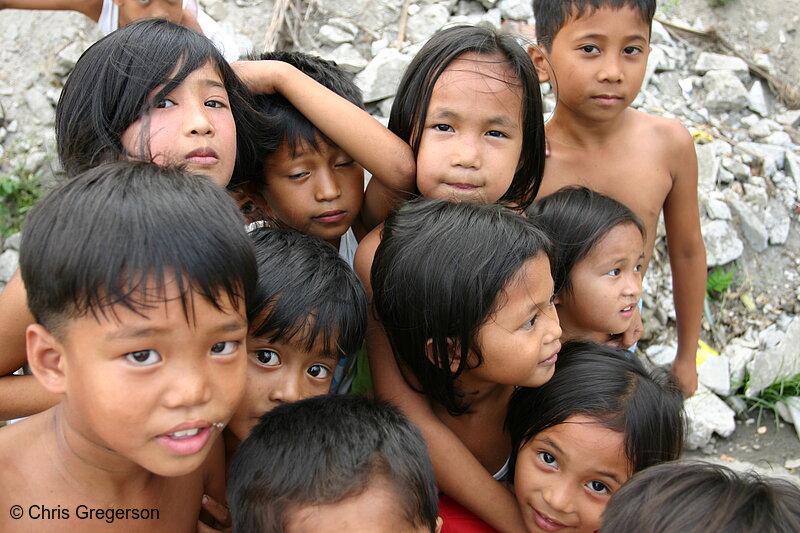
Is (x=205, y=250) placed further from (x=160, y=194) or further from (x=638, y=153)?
(x=638, y=153)

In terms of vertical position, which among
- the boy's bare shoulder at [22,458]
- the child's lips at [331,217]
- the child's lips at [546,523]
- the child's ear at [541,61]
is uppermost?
the child's ear at [541,61]

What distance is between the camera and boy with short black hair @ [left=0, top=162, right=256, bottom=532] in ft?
3.99

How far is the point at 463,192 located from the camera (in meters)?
2.11

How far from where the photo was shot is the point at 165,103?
1.84 m

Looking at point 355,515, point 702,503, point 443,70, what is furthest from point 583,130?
point 355,515

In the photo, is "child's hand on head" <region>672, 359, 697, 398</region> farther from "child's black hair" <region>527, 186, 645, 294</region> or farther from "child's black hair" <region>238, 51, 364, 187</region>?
"child's black hair" <region>238, 51, 364, 187</region>

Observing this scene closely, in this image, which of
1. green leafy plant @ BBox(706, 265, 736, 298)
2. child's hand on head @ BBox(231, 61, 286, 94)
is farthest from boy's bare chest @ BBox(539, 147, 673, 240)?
green leafy plant @ BBox(706, 265, 736, 298)

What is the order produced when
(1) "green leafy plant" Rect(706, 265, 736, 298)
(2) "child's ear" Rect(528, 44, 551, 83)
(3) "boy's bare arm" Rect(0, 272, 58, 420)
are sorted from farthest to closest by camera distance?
(1) "green leafy plant" Rect(706, 265, 736, 298)
(2) "child's ear" Rect(528, 44, 551, 83)
(3) "boy's bare arm" Rect(0, 272, 58, 420)

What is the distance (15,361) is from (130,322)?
76 cm

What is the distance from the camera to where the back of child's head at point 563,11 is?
Result: 253 centimetres

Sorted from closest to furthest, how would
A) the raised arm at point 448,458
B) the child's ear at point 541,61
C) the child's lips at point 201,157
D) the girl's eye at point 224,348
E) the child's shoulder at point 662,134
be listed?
1. the girl's eye at point 224,348
2. the child's lips at point 201,157
3. the raised arm at point 448,458
4. the child's ear at point 541,61
5. the child's shoulder at point 662,134

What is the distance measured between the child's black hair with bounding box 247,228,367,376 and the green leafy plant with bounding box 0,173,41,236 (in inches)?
101

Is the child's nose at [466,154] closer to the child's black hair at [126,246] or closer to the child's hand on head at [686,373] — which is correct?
the child's black hair at [126,246]

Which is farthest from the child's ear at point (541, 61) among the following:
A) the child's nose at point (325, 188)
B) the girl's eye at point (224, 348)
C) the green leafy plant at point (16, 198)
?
the green leafy plant at point (16, 198)
